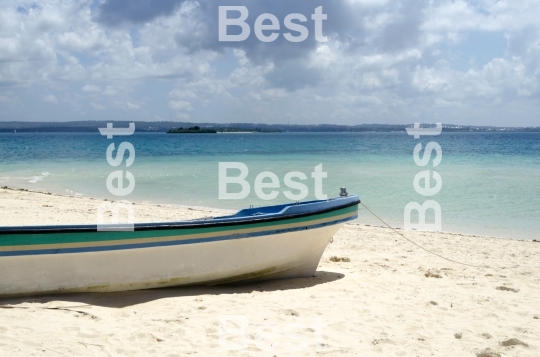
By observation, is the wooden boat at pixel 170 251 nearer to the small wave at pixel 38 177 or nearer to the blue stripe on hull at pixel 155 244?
the blue stripe on hull at pixel 155 244

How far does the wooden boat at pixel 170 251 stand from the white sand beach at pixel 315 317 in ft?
0.53

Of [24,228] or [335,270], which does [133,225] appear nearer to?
[24,228]

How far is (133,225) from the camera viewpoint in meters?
5.00

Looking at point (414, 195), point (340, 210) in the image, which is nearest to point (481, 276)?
point (340, 210)

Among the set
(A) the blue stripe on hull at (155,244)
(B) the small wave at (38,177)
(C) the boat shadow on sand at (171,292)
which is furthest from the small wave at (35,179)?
(A) the blue stripe on hull at (155,244)

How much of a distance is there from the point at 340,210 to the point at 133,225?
2.65 metres

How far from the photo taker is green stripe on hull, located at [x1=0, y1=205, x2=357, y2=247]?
4.60 metres

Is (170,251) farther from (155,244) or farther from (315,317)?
(315,317)

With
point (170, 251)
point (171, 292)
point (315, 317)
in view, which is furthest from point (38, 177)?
point (315, 317)

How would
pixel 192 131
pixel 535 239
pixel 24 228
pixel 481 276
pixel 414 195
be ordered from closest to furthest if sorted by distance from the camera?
1. pixel 24 228
2. pixel 481 276
3. pixel 535 239
4. pixel 414 195
5. pixel 192 131

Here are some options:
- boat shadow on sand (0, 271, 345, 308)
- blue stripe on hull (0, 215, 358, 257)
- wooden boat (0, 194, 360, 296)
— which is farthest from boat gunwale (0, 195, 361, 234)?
boat shadow on sand (0, 271, 345, 308)

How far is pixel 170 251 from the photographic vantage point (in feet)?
17.5

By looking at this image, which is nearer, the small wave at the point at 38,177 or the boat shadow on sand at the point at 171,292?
the boat shadow on sand at the point at 171,292

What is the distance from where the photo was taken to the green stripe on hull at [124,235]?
181 inches
